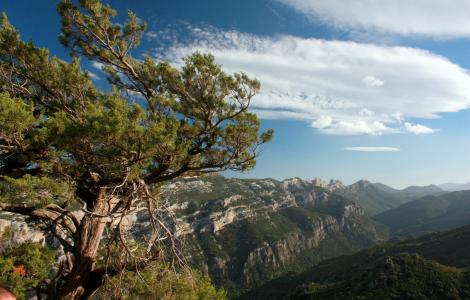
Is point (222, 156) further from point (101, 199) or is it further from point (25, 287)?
point (25, 287)

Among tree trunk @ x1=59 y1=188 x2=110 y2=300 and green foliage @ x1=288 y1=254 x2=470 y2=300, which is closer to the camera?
tree trunk @ x1=59 y1=188 x2=110 y2=300

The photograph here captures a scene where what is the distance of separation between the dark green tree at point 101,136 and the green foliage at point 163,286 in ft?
2.47

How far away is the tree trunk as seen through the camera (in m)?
11.9

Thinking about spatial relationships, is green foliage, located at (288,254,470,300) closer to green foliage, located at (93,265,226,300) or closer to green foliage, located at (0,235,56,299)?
green foliage, located at (93,265,226,300)

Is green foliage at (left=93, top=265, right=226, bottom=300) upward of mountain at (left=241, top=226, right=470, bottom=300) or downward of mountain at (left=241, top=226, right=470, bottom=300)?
upward

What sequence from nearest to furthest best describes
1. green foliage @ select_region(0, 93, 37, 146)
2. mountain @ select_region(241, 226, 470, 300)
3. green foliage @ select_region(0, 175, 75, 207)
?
green foliage @ select_region(0, 93, 37, 146) → green foliage @ select_region(0, 175, 75, 207) → mountain @ select_region(241, 226, 470, 300)

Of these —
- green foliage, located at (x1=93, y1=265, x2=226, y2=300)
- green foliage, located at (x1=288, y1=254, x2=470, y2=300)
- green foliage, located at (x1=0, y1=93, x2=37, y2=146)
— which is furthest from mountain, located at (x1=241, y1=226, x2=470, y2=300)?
green foliage, located at (x1=0, y1=93, x2=37, y2=146)

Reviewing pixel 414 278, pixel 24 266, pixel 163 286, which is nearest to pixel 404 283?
pixel 414 278

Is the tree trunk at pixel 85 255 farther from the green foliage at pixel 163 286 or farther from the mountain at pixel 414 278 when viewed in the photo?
the mountain at pixel 414 278

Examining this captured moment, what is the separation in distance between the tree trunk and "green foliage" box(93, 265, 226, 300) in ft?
3.14

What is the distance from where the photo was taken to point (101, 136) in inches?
361

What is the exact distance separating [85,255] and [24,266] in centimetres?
333

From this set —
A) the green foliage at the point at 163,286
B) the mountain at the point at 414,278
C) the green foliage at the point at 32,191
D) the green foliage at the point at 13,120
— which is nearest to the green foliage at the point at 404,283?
the mountain at the point at 414,278

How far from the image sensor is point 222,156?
12.8 m
